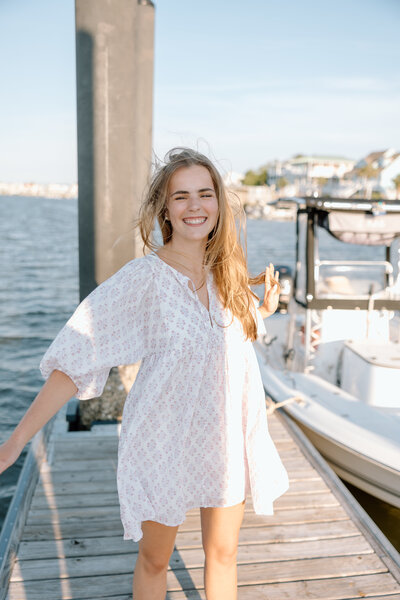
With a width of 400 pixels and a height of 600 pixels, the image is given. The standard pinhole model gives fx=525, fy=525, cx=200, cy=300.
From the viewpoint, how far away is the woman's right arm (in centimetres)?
152

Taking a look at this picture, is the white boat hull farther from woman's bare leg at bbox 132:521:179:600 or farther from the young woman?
woman's bare leg at bbox 132:521:179:600

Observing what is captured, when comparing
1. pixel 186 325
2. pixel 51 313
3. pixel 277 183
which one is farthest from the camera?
pixel 277 183

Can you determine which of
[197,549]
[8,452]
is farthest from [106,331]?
[197,549]

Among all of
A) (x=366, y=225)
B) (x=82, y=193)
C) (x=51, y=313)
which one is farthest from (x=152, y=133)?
(x=51, y=313)

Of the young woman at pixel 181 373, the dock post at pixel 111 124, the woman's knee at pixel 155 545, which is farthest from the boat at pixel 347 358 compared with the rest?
the woman's knee at pixel 155 545

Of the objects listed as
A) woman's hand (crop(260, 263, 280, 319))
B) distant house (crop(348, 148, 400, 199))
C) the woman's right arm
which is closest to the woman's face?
woman's hand (crop(260, 263, 280, 319))

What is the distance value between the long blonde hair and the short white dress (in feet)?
0.21

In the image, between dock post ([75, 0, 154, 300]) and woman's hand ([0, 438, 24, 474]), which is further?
dock post ([75, 0, 154, 300])

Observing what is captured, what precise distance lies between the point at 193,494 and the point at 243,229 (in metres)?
1.00

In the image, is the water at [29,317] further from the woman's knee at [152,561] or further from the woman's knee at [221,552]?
the woman's knee at [152,561]

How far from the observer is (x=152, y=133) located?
463 cm

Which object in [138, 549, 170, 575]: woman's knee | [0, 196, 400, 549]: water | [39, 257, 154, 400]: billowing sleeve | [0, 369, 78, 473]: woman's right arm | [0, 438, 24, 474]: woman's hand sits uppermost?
[39, 257, 154, 400]: billowing sleeve

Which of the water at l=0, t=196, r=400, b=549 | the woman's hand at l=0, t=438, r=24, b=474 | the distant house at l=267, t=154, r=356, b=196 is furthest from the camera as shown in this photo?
the distant house at l=267, t=154, r=356, b=196

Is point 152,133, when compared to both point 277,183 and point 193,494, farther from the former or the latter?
point 277,183
